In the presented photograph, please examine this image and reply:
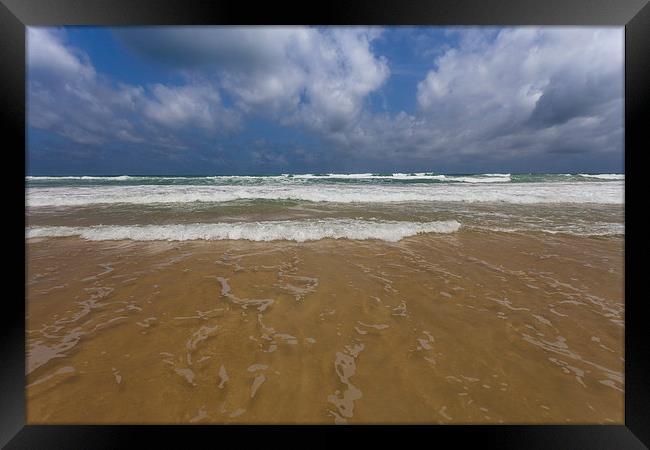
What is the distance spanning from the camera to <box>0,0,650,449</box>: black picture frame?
125 cm

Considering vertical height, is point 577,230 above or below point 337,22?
below

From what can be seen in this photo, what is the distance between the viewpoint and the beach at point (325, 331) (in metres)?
1.67

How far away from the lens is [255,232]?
566 centimetres

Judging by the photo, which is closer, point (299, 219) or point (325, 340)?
point (325, 340)

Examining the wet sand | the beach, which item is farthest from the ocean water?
the wet sand

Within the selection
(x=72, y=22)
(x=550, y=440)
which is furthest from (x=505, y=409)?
(x=72, y=22)

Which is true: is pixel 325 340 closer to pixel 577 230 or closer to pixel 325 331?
pixel 325 331

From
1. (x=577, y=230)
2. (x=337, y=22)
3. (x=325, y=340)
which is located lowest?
(x=325, y=340)

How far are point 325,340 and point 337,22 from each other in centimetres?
240

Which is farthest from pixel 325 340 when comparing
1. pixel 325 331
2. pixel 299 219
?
pixel 299 219

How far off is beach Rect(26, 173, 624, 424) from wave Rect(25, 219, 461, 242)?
280 millimetres

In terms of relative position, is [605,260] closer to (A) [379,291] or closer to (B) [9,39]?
(A) [379,291]

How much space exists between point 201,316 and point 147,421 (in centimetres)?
116

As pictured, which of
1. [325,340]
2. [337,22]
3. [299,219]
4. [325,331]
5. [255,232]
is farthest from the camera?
[299,219]
